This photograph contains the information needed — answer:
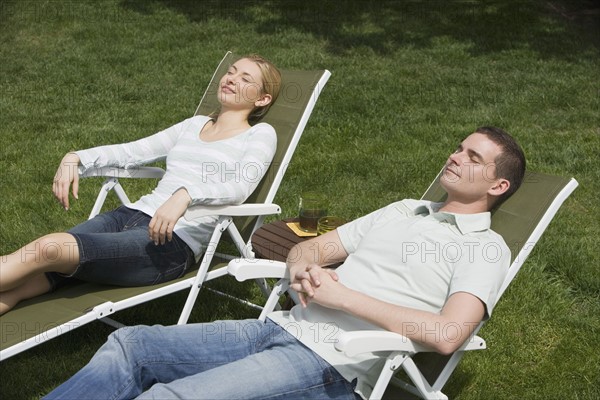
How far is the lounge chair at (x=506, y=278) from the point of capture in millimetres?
2842

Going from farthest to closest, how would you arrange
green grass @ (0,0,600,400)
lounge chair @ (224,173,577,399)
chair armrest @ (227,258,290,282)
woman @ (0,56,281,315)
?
green grass @ (0,0,600,400) → woman @ (0,56,281,315) → chair armrest @ (227,258,290,282) → lounge chair @ (224,173,577,399)

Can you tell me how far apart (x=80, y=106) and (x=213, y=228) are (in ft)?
14.3

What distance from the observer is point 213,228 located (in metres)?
3.97

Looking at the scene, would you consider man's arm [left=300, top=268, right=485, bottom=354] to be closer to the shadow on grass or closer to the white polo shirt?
the white polo shirt

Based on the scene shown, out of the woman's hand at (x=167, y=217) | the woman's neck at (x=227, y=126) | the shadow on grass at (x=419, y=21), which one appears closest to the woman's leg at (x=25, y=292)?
the woman's hand at (x=167, y=217)

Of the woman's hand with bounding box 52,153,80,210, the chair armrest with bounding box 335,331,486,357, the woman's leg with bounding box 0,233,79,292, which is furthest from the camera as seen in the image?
the woman's hand with bounding box 52,153,80,210

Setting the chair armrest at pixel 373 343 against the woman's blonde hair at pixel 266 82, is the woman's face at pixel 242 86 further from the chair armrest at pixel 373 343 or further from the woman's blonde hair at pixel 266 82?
the chair armrest at pixel 373 343

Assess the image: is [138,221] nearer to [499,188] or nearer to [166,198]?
[166,198]

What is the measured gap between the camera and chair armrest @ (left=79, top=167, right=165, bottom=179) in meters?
4.25

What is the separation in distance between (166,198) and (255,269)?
0.96 meters

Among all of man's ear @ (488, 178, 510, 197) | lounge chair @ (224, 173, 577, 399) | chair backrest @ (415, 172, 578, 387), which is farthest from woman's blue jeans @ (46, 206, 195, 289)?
man's ear @ (488, 178, 510, 197)

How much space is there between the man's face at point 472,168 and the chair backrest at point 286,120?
1.15 meters

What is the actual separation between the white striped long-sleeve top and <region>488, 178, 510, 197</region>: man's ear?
1.16m

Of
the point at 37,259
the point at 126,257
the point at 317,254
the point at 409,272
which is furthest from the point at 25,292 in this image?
the point at 409,272
